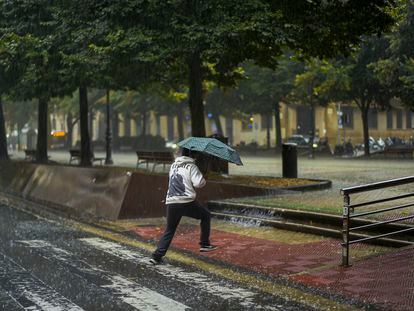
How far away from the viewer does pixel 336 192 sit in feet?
47.7

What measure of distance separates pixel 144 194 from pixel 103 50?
4157mm

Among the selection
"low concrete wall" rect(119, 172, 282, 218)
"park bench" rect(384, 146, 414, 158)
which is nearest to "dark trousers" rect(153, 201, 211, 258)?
"low concrete wall" rect(119, 172, 282, 218)

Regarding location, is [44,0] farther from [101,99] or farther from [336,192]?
[101,99]

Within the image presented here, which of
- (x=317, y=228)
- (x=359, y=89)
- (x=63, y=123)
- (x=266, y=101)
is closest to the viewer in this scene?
(x=317, y=228)

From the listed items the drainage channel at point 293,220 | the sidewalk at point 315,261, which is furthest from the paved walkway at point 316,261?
the drainage channel at point 293,220

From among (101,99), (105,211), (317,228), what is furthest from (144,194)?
(101,99)

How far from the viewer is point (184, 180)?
817 cm

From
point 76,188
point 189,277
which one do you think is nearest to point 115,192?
point 76,188

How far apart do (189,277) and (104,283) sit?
1.10 metres

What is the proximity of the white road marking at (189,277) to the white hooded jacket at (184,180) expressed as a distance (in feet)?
3.22

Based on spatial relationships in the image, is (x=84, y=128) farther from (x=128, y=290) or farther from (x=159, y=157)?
(x=128, y=290)

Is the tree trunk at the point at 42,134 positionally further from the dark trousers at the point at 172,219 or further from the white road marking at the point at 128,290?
the dark trousers at the point at 172,219

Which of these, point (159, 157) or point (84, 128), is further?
point (84, 128)

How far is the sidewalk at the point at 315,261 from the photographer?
6.42m
